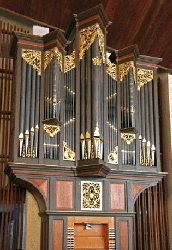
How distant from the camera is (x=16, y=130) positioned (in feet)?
24.2

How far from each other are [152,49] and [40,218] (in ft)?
14.4

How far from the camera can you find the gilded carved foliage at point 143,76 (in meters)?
8.54

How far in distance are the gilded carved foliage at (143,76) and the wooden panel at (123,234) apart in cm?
263

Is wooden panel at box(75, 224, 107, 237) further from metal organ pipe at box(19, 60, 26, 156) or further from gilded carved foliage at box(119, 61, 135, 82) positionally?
gilded carved foliage at box(119, 61, 135, 82)

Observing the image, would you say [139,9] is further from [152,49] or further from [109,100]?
[109,100]

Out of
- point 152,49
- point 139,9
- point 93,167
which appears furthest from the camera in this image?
point 152,49

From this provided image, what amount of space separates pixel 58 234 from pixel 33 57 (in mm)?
3123

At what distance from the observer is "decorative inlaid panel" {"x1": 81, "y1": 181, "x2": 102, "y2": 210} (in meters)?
7.45

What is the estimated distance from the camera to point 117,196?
7715 mm

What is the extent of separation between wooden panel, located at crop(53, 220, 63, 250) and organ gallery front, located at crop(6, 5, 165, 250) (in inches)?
0.6

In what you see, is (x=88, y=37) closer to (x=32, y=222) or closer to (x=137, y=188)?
(x=137, y=188)

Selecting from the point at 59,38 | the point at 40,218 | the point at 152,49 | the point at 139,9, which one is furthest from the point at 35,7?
the point at 40,218

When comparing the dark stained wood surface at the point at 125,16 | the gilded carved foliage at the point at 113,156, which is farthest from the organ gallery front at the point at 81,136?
the dark stained wood surface at the point at 125,16

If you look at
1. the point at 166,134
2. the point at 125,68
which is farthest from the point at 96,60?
the point at 166,134
